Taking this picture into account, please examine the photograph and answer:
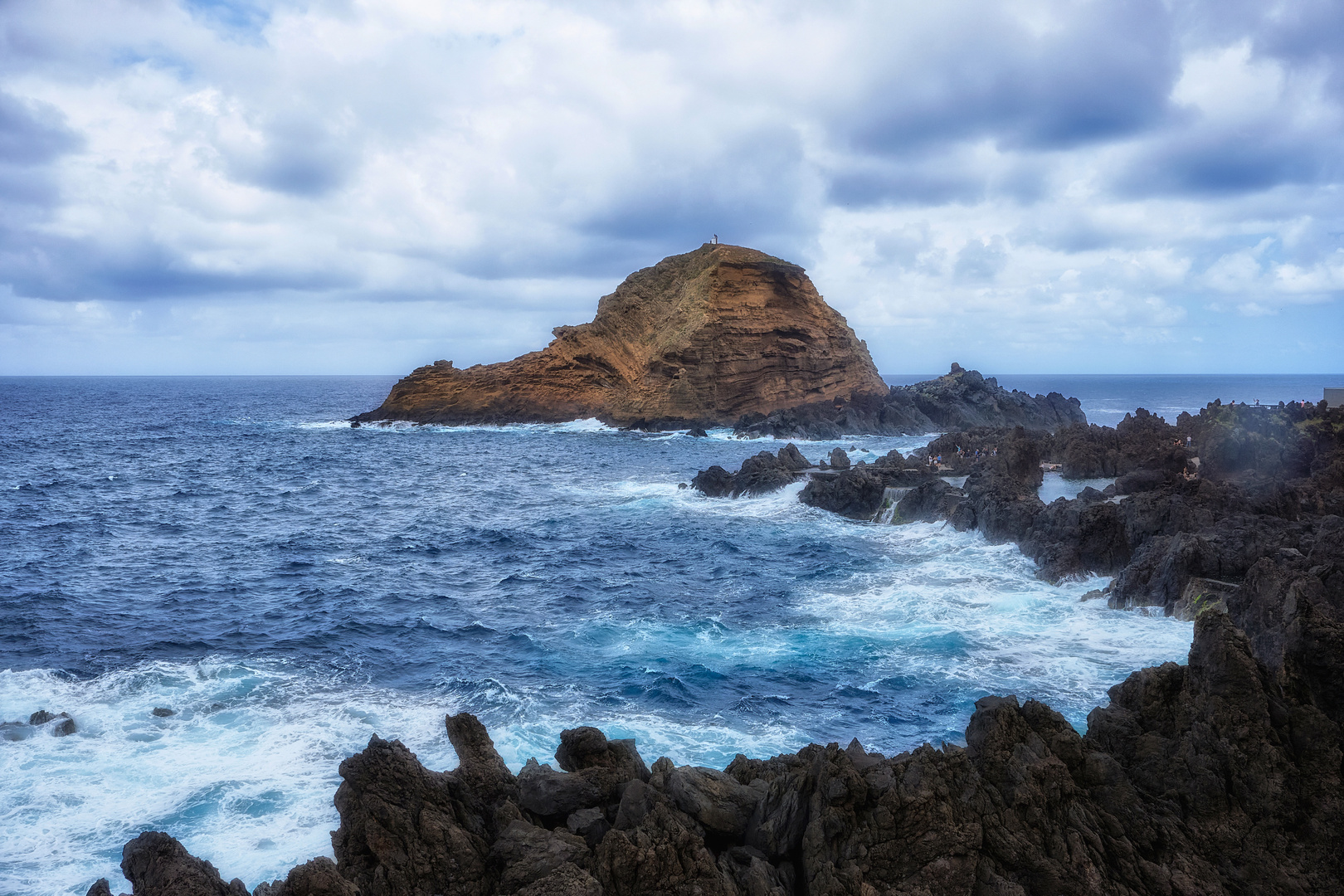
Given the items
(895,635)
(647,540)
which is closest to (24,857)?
(895,635)

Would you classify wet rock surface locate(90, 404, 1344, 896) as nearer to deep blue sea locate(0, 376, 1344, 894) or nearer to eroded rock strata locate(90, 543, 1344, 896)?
eroded rock strata locate(90, 543, 1344, 896)

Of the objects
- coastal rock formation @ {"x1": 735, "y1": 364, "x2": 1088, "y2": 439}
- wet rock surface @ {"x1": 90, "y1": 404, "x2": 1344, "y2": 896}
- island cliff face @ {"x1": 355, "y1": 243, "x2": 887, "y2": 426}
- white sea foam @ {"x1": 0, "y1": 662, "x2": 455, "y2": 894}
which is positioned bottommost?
white sea foam @ {"x1": 0, "y1": 662, "x2": 455, "y2": 894}

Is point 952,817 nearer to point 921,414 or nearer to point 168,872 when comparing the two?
point 168,872

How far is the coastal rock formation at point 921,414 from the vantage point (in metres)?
69.3

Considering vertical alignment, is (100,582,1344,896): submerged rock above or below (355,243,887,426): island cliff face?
below

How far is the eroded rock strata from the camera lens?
25.9 ft

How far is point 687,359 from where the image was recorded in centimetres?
7419

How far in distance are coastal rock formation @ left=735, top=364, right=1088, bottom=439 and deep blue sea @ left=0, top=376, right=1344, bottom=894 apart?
29780 millimetres

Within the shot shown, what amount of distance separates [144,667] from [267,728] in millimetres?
5255

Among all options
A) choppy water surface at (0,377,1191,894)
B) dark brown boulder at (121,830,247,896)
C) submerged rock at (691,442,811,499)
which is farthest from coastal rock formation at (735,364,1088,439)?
dark brown boulder at (121,830,247,896)

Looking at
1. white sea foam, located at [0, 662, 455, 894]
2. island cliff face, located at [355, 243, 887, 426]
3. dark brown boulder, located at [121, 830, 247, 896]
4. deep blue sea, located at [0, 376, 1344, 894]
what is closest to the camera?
dark brown boulder, located at [121, 830, 247, 896]

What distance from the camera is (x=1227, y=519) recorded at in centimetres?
2106

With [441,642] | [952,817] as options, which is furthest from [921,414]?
[952,817]

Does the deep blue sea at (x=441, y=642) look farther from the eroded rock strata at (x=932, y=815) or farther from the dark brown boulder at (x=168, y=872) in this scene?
the eroded rock strata at (x=932, y=815)
